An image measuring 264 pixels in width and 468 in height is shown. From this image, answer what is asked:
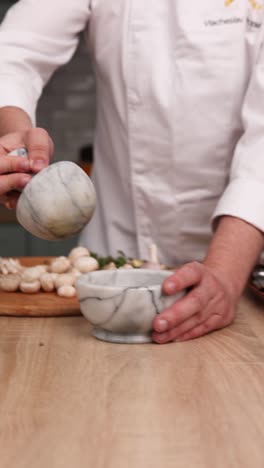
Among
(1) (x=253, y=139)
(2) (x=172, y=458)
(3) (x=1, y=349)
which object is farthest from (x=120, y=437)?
(1) (x=253, y=139)

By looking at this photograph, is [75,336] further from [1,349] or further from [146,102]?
[146,102]

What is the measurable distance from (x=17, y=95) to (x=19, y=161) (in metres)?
0.40

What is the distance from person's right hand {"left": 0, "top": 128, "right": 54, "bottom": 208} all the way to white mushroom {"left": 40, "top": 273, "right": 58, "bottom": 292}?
0.12 m

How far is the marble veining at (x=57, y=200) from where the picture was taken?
843mm

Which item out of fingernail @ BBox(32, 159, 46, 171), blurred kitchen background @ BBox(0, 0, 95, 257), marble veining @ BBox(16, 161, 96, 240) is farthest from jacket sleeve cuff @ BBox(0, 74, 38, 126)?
blurred kitchen background @ BBox(0, 0, 95, 257)

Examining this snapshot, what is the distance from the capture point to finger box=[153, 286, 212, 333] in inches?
34.7

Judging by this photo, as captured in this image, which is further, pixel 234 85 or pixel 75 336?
pixel 234 85

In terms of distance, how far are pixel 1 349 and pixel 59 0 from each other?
29.9 inches

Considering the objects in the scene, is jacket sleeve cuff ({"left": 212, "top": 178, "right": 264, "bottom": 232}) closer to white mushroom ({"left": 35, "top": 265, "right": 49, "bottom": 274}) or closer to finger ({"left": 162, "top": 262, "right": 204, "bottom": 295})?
finger ({"left": 162, "top": 262, "right": 204, "bottom": 295})

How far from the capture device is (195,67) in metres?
1.29

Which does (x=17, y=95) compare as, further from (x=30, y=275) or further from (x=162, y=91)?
(x=30, y=275)

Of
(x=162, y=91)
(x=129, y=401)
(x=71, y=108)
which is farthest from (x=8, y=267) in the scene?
(x=71, y=108)

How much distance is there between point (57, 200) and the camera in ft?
2.76

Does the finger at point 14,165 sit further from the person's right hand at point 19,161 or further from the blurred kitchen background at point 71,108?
the blurred kitchen background at point 71,108
